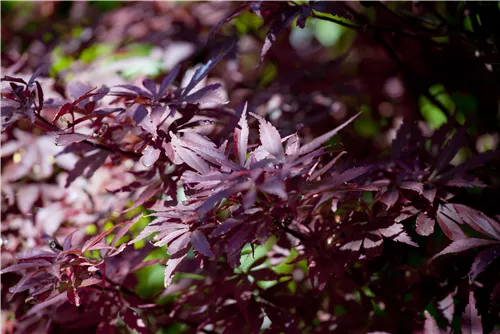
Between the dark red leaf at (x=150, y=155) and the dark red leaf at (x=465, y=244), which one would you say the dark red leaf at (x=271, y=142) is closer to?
the dark red leaf at (x=150, y=155)

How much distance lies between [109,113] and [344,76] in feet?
3.30

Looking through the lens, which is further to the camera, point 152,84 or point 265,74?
point 265,74

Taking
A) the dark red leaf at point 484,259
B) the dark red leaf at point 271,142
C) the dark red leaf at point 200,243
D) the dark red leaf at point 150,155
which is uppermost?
the dark red leaf at point 271,142

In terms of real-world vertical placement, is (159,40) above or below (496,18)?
below

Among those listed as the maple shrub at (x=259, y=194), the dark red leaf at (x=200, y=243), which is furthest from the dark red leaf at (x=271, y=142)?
the dark red leaf at (x=200, y=243)

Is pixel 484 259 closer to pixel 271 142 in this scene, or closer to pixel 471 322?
pixel 471 322

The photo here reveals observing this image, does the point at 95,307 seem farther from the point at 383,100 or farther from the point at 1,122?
the point at 383,100

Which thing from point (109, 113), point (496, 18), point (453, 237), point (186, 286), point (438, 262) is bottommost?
point (186, 286)

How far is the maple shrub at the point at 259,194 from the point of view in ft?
2.57

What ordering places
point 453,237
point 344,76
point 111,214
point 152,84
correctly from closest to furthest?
1. point 453,237
2. point 152,84
3. point 111,214
4. point 344,76

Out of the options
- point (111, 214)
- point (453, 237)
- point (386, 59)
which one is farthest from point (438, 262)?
point (386, 59)

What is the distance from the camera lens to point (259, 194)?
0.83m

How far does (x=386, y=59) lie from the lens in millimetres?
1764

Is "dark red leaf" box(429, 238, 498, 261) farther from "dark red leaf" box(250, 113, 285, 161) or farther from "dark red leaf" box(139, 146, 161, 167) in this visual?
"dark red leaf" box(139, 146, 161, 167)
